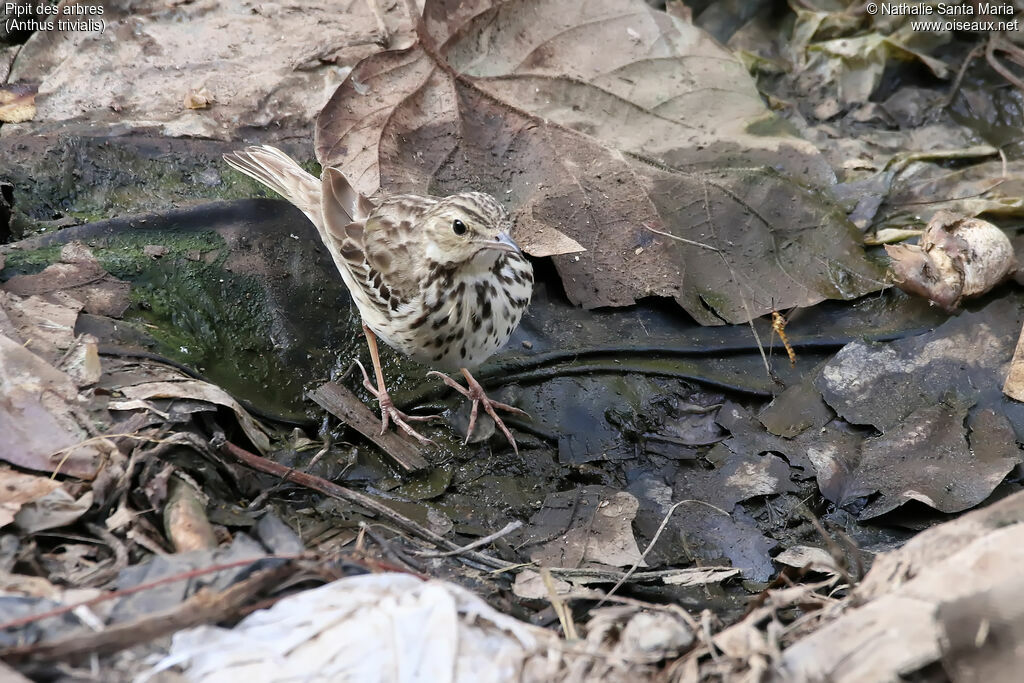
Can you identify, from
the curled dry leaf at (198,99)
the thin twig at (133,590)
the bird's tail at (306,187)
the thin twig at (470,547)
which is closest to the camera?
the thin twig at (133,590)

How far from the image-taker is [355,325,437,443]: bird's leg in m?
4.89

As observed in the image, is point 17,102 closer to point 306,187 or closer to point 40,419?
point 306,187

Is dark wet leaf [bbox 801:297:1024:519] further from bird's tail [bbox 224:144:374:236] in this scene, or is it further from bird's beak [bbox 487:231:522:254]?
bird's tail [bbox 224:144:374:236]

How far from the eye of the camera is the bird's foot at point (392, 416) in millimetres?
4879

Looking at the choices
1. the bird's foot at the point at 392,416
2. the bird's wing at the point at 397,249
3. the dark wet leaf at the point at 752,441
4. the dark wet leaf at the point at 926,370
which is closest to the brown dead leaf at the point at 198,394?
the bird's foot at the point at 392,416

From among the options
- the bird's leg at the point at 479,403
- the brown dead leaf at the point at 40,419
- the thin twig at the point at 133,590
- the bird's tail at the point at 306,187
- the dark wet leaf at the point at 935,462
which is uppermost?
the bird's tail at the point at 306,187

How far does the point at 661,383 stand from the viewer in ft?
16.6

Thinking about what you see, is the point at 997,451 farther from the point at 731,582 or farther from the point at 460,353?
the point at 460,353

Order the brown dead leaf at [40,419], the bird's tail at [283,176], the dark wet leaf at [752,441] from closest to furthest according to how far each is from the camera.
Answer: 1. the brown dead leaf at [40,419]
2. the dark wet leaf at [752,441]
3. the bird's tail at [283,176]

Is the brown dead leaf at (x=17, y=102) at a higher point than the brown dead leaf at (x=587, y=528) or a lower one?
higher

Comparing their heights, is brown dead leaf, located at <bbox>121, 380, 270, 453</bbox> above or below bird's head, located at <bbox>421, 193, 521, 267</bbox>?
below

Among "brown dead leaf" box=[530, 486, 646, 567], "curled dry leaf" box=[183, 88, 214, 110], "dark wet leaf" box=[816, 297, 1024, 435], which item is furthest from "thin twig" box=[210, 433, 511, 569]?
"curled dry leaf" box=[183, 88, 214, 110]

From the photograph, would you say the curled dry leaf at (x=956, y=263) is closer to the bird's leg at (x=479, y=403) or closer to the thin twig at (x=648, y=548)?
the thin twig at (x=648, y=548)

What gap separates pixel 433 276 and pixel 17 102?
3248 millimetres
